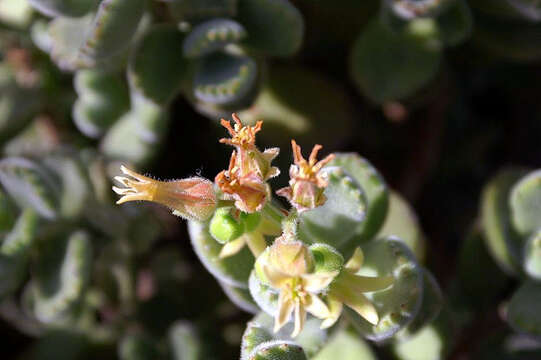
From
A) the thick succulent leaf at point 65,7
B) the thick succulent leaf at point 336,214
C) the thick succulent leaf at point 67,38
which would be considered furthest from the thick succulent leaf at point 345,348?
the thick succulent leaf at point 65,7

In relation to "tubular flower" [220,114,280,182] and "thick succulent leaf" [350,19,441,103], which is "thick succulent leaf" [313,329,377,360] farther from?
"thick succulent leaf" [350,19,441,103]

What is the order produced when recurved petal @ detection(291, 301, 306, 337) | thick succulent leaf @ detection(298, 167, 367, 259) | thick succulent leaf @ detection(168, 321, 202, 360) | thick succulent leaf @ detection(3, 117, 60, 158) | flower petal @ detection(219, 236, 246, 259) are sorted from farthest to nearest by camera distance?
thick succulent leaf @ detection(3, 117, 60, 158) → thick succulent leaf @ detection(168, 321, 202, 360) → thick succulent leaf @ detection(298, 167, 367, 259) → flower petal @ detection(219, 236, 246, 259) → recurved petal @ detection(291, 301, 306, 337)

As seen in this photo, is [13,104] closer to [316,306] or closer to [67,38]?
[67,38]

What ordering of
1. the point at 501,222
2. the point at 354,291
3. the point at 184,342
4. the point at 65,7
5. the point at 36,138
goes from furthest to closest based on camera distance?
1. the point at 36,138
2. the point at 184,342
3. the point at 501,222
4. the point at 65,7
5. the point at 354,291

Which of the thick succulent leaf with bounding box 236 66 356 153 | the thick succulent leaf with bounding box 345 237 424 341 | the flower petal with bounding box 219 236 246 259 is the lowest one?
the thick succulent leaf with bounding box 236 66 356 153

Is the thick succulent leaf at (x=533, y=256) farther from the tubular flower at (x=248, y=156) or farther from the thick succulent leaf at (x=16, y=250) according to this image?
the thick succulent leaf at (x=16, y=250)

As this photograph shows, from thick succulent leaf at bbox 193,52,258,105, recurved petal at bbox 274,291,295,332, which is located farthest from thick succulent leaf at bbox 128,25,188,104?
recurved petal at bbox 274,291,295,332

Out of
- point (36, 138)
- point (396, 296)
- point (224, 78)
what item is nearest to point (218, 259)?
point (396, 296)

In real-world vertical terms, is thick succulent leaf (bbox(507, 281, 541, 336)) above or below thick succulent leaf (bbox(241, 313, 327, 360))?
below
